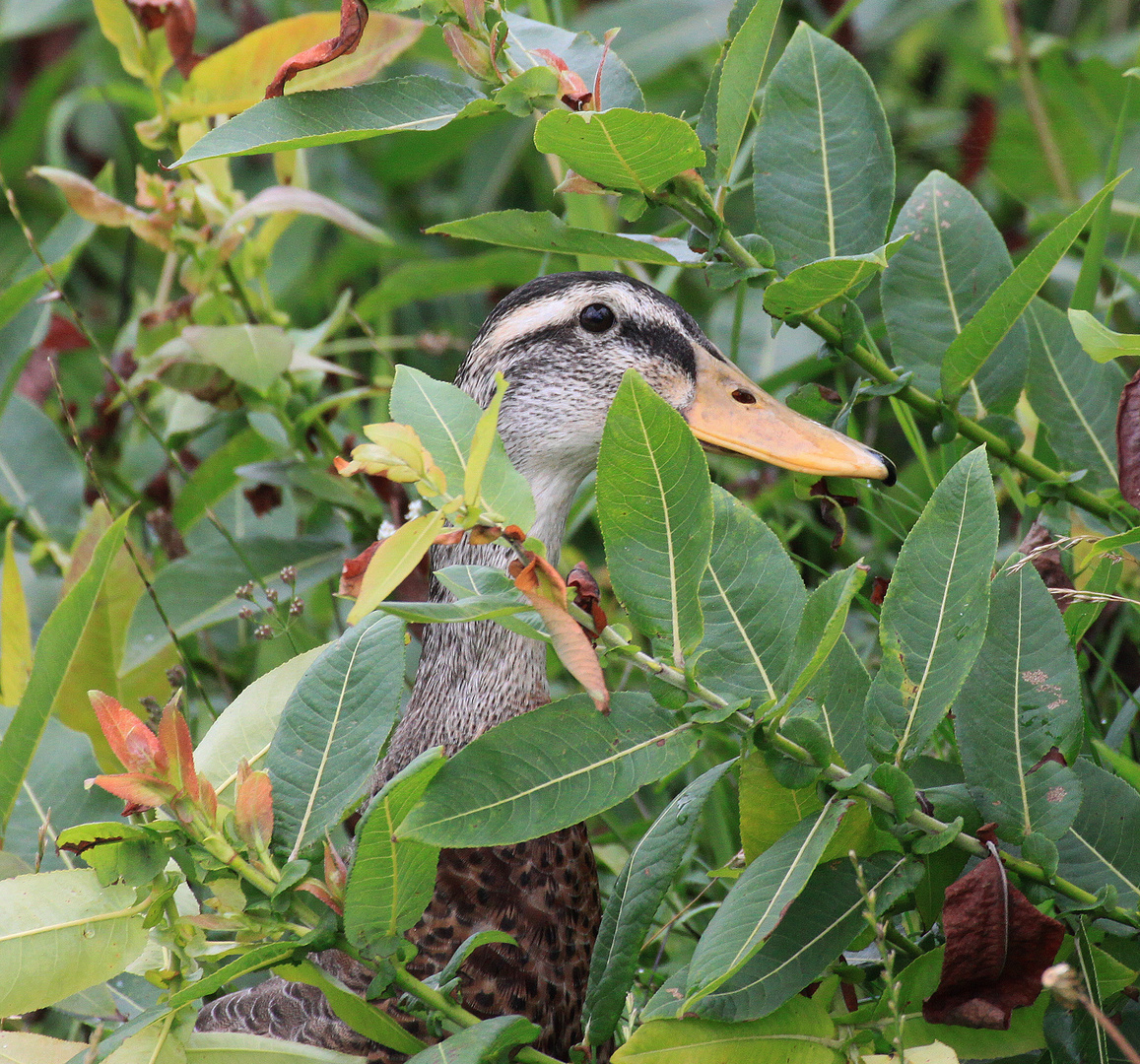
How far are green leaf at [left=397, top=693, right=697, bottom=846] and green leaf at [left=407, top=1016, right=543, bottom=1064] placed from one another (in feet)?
0.54

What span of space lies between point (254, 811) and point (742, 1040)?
0.41 metres

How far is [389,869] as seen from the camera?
99 cm

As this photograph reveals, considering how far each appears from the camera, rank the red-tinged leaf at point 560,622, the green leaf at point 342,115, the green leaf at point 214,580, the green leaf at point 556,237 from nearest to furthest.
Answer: the red-tinged leaf at point 560,622
the green leaf at point 342,115
the green leaf at point 556,237
the green leaf at point 214,580

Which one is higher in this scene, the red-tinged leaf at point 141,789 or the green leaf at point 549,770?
the red-tinged leaf at point 141,789

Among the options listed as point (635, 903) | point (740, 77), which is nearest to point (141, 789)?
point (635, 903)

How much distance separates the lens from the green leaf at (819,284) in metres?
1.14

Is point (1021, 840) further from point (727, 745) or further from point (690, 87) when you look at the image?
point (690, 87)

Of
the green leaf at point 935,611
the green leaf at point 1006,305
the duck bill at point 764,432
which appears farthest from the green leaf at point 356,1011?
the green leaf at point 1006,305

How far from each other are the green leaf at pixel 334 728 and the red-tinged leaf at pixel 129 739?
4.4 inches

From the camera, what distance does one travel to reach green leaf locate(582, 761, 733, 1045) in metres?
1.05

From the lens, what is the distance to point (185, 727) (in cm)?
98

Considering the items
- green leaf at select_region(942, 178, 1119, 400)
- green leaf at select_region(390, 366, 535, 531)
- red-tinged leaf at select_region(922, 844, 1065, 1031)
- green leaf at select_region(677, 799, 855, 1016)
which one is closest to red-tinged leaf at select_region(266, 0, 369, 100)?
green leaf at select_region(390, 366, 535, 531)

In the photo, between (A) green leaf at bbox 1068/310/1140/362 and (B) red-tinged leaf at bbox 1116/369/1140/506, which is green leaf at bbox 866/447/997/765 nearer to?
(A) green leaf at bbox 1068/310/1140/362

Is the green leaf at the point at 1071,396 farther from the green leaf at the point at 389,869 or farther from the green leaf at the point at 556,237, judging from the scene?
the green leaf at the point at 389,869
